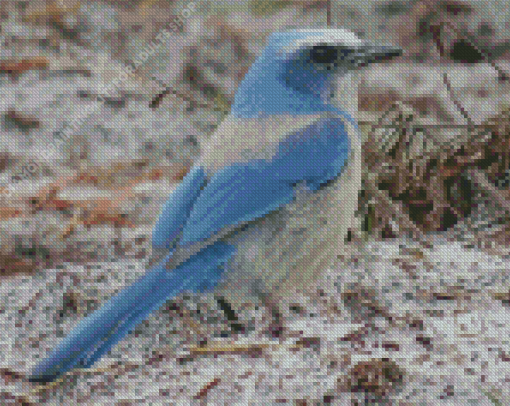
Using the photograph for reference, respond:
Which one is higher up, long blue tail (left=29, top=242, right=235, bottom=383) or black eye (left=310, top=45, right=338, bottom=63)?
black eye (left=310, top=45, right=338, bottom=63)

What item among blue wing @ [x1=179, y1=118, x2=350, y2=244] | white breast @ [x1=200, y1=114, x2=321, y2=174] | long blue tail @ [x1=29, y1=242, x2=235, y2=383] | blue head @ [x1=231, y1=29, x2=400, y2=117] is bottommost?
long blue tail @ [x1=29, y1=242, x2=235, y2=383]

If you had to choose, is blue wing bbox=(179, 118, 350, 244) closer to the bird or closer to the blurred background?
the bird

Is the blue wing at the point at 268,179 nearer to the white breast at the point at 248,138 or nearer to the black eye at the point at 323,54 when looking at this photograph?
the white breast at the point at 248,138

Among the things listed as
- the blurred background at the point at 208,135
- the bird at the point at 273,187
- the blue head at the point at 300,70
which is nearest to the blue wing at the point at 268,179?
the bird at the point at 273,187

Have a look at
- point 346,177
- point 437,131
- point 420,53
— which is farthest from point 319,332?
point 420,53

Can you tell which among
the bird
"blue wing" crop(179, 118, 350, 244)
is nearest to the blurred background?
the bird

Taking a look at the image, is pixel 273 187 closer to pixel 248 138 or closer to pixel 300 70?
pixel 248 138
